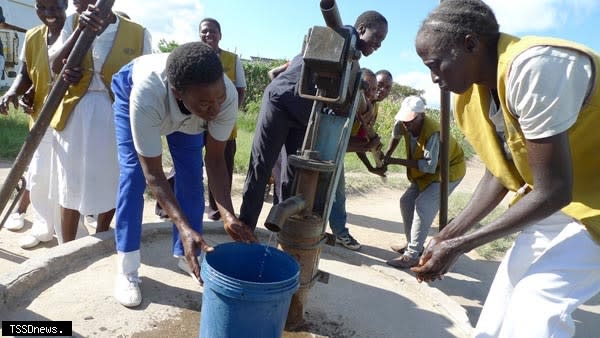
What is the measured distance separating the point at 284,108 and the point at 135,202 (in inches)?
42.8

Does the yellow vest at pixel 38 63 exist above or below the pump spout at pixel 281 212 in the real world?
above

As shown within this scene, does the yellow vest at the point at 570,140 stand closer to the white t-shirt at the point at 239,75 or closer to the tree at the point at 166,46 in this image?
the white t-shirt at the point at 239,75

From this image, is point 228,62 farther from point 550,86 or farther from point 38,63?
point 550,86

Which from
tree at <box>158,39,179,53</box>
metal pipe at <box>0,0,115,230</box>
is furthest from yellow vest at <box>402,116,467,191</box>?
tree at <box>158,39,179,53</box>

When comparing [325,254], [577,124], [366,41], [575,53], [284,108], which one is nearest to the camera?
[575,53]

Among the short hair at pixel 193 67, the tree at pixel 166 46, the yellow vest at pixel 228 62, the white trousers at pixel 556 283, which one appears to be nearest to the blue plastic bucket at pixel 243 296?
the short hair at pixel 193 67

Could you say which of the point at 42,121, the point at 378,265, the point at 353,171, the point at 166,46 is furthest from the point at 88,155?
the point at 166,46

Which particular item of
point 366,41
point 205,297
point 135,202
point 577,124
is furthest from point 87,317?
point 366,41

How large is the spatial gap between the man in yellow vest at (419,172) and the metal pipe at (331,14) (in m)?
1.69

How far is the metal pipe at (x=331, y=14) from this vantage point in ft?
7.17

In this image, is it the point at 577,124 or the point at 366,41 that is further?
the point at 366,41

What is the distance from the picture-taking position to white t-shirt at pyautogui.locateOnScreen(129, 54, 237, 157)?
7.07 ft

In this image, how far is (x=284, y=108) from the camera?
303cm

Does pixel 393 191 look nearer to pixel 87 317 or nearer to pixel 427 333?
pixel 427 333
